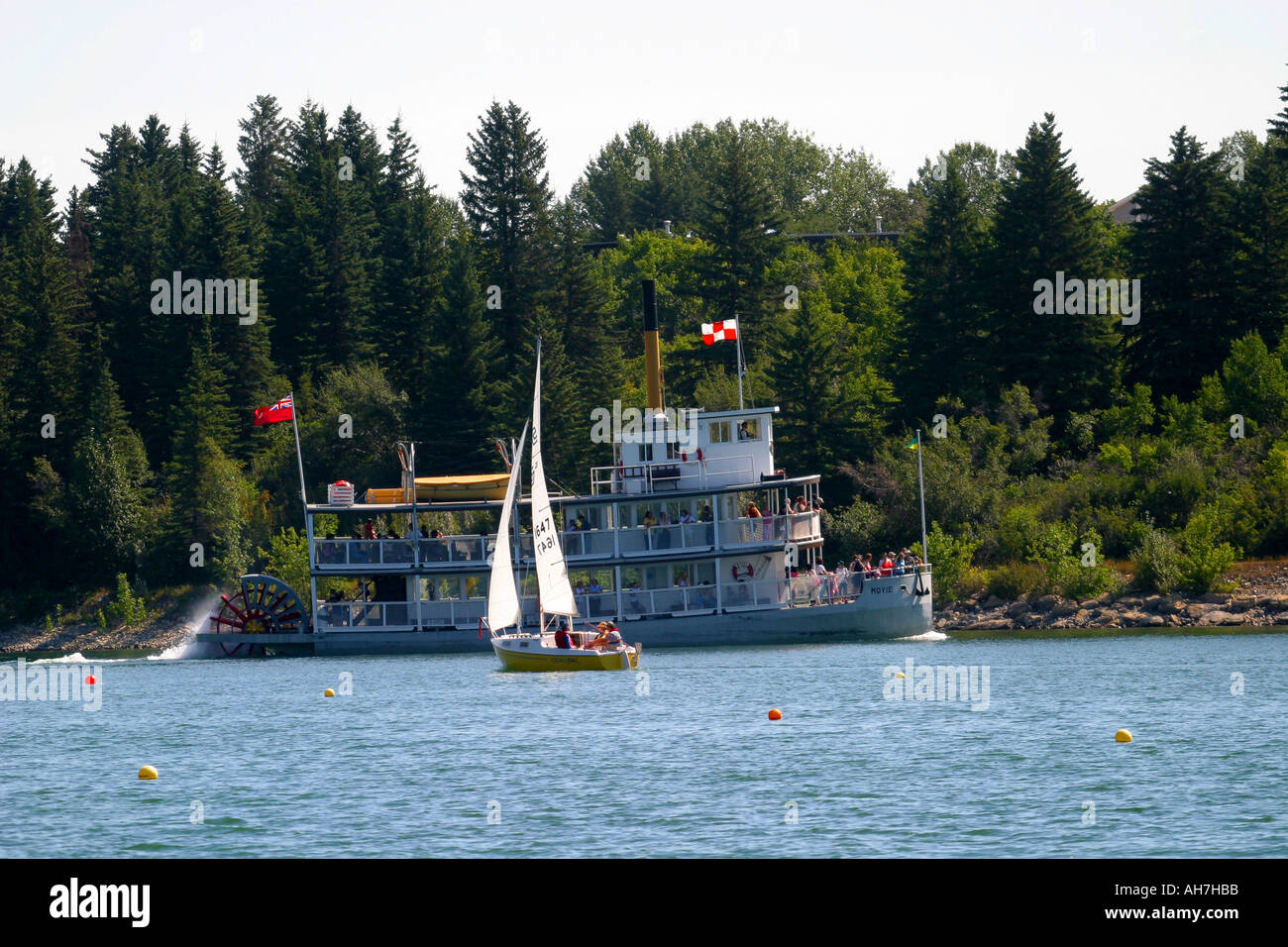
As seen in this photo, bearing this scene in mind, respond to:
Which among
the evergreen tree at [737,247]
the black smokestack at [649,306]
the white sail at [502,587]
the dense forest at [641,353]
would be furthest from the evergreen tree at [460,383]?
the white sail at [502,587]

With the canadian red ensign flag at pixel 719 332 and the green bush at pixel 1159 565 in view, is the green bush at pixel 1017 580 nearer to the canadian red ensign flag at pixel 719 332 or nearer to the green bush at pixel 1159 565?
the green bush at pixel 1159 565

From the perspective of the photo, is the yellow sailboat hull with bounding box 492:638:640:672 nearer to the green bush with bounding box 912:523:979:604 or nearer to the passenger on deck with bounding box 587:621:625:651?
the passenger on deck with bounding box 587:621:625:651

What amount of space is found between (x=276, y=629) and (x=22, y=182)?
6217 centimetres

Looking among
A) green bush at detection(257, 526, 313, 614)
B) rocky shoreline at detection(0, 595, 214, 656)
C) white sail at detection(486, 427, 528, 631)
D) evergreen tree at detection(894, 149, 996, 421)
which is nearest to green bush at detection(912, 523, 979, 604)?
evergreen tree at detection(894, 149, 996, 421)

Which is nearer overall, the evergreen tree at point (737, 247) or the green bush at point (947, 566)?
the green bush at point (947, 566)

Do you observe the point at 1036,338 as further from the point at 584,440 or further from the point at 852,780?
the point at 852,780

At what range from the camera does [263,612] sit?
64688mm

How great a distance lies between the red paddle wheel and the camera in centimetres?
6419

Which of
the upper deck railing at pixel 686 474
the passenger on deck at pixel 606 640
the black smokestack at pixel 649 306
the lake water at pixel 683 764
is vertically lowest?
the lake water at pixel 683 764

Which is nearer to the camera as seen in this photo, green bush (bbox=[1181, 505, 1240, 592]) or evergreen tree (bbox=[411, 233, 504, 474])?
green bush (bbox=[1181, 505, 1240, 592])

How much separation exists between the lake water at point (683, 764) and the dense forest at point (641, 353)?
2063 cm

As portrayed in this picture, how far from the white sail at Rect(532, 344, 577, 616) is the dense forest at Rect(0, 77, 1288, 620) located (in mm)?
21514

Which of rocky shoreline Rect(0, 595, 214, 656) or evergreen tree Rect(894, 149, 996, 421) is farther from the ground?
evergreen tree Rect(894, 149, 996, 421)

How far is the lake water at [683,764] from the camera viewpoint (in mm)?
22219
